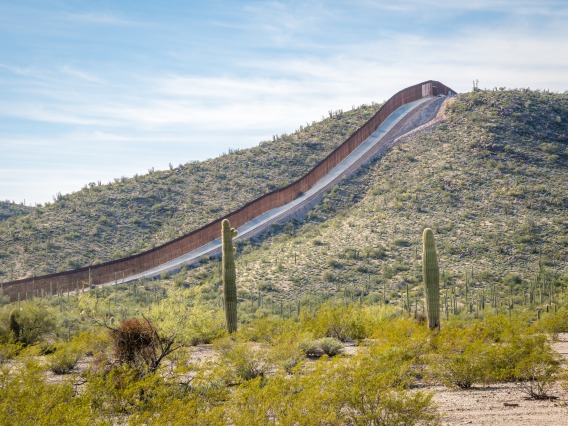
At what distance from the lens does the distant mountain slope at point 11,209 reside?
7478 cm

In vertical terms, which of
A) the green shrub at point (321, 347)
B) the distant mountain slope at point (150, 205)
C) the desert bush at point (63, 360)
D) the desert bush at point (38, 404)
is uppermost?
the distant mountain slope at point (150, 205)

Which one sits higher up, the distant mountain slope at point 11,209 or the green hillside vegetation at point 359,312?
the distant mountain slope at point 11,209

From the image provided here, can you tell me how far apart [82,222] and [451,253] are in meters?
27.3

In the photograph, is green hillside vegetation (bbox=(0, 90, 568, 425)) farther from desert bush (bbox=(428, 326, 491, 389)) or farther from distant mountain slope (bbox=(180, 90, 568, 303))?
distant mountain slope (bbox=(180, 90, 568, 303))

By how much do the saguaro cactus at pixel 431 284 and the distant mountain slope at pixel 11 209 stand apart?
193ft

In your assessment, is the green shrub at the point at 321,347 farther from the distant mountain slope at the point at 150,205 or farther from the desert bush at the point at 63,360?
the distant mountain slope at the point at 150,205

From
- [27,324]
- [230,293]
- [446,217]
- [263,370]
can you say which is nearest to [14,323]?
[27,324]

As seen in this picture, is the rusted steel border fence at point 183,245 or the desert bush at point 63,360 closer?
the desert bush at point 63,360

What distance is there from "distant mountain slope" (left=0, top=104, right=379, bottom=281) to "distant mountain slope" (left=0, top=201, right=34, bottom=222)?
48.1 feet

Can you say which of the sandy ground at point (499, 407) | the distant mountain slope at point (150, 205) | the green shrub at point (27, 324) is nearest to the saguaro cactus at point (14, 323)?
the green shrub at point (27, 324)

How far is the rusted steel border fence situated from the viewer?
123ft

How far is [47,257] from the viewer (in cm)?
4806

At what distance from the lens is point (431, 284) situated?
2169 cm

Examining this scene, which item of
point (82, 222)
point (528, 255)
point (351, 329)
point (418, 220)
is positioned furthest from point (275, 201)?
point (351, 329)
